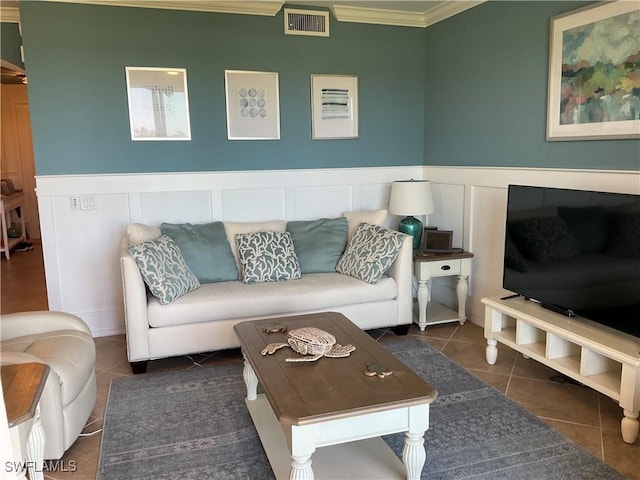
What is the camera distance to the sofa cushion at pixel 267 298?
3.19 m

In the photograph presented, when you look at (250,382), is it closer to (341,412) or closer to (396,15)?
(341,412)

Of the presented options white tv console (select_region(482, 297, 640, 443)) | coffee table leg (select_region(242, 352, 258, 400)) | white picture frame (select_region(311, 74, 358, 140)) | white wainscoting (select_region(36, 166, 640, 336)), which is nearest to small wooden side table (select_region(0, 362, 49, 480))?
coffee table leg (select_region(242, 352, 258, 400))

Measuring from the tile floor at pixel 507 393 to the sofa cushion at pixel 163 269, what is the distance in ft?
1.79

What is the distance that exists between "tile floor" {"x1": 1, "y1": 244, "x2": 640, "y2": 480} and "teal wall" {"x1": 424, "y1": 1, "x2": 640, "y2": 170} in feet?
4.26

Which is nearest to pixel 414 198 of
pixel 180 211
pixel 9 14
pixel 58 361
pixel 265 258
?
pixel 265 258

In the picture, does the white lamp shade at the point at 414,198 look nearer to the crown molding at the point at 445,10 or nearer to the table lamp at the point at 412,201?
the table lamp at the point at 412,201

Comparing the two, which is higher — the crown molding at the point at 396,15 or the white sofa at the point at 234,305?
the crown molding at the point at 396,15

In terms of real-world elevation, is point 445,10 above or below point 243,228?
above

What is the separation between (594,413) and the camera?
2.64 metres

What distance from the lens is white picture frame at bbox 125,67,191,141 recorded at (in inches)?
150

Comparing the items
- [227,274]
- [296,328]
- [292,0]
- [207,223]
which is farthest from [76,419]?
[292,0]

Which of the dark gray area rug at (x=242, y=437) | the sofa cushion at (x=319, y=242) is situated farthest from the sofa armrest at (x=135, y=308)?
the sofa cushion at (x=319, y=242)

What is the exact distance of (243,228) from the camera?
392 cm

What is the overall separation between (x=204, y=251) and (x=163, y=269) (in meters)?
0.51
